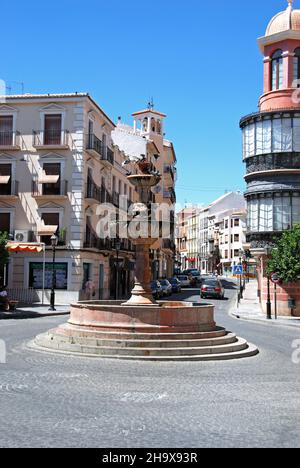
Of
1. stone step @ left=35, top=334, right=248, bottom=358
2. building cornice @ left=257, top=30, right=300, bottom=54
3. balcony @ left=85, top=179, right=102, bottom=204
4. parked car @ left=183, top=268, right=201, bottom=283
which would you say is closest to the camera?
stone step @ left=35, top=334, right=248, bottom=358

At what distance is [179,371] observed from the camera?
39.4ft

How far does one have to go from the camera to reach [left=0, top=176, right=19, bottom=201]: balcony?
119 ft

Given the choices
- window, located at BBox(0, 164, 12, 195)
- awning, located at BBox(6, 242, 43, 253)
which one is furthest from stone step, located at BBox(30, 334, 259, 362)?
window, located at BBox(0, 164, 12, 195)

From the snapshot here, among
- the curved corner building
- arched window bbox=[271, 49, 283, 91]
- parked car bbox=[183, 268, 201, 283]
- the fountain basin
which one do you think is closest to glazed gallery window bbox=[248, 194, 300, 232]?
the curved corner building

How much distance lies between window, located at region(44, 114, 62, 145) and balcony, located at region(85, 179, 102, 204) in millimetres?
3333

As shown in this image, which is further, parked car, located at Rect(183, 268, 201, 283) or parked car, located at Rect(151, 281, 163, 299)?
parked car, located at Rect(183, 268, 201, 283)

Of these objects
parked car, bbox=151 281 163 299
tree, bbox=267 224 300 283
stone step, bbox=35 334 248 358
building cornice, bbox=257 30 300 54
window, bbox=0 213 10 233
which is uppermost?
building cornice, bbox=257 30 300 54

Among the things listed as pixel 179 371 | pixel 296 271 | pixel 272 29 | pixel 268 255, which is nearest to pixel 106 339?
pixel 179 371

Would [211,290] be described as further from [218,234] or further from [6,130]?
[218,234]

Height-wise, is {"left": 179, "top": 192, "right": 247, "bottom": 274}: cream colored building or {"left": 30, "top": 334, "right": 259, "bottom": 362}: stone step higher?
{"left": 179, "top": 192, "right": 247, "bottom": 274}: cream colored building

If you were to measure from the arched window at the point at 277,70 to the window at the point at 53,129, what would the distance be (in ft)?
42.9

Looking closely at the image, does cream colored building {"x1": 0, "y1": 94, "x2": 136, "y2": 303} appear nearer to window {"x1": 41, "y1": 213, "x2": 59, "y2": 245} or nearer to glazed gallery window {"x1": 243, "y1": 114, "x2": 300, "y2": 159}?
window {"x1": 41, "y1": 213, "x2": 59, "y2": 245}

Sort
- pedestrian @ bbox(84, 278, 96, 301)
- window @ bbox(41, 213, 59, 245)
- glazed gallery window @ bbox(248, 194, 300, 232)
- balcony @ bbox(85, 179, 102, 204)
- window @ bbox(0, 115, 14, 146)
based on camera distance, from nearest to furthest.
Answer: glazed gallery window @ bbox(248, 194, 300, 232) → pedestrian @ bbox(84, 278, 96, 301) → window @ bbox(41, 213, 59, 245) → balcony @ bbox(85, 179, 102, 204) → window @ bbox(0, 115, 14, 146)

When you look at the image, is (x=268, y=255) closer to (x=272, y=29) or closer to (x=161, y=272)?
(x=272, y=29)
